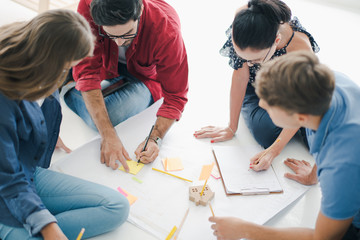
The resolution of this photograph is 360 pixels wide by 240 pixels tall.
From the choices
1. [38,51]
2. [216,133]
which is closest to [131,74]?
[216,133]

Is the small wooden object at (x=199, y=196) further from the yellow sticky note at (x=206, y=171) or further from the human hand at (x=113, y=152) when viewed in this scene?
the human hand at (x=113, y=152)

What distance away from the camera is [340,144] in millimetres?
992

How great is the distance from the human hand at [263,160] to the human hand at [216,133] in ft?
0.79

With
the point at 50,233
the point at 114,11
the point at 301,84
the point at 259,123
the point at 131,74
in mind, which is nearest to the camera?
the point at 301,84

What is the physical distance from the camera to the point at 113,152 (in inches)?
64.6

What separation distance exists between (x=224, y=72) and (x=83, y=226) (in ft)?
5.76

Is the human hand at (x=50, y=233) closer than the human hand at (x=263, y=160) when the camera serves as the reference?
Yes

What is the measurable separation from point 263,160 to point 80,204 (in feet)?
3.00

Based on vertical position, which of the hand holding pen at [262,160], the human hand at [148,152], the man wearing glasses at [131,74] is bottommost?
the hand holding pen at [262,160]

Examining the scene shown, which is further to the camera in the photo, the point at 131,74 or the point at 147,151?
the point at 131,74

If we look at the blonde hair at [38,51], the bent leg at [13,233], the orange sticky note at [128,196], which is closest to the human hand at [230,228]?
the orange sticky note at [128,196]

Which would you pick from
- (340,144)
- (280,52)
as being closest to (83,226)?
(340,144)

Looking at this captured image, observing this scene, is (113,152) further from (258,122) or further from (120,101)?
(258,122)

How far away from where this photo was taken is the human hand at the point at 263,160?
1.64 m
